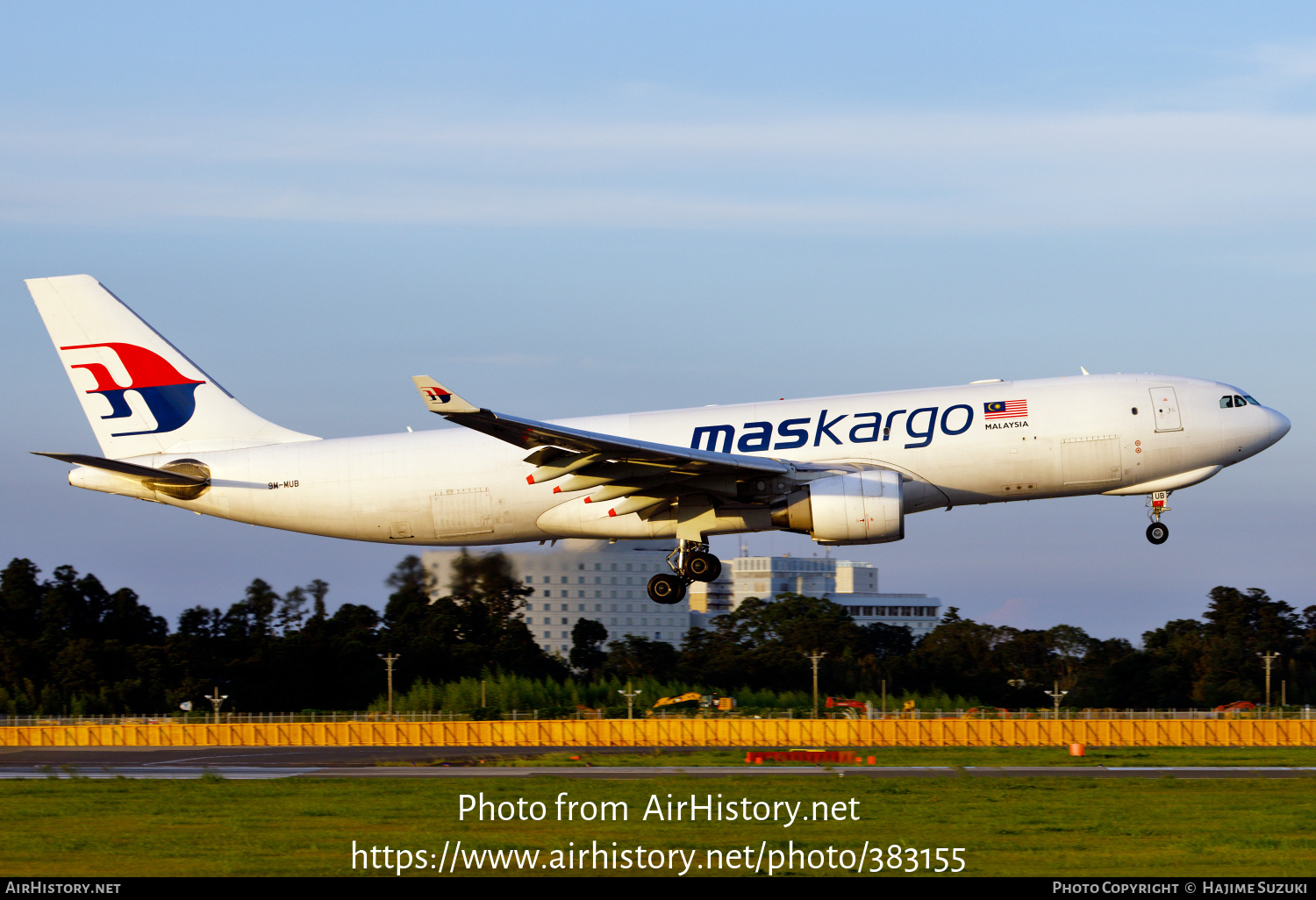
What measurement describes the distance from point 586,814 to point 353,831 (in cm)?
436

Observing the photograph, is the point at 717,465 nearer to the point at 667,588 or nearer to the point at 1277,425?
the point at 667,588

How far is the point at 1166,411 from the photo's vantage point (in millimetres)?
33438

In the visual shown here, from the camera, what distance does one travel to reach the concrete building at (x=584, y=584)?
41031mm

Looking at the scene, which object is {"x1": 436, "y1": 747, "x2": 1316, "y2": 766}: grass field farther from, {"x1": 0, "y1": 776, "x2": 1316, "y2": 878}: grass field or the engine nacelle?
the engine nacelle

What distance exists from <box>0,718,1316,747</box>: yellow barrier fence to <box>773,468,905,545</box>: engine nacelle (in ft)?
68.3

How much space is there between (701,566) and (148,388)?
51.7ft

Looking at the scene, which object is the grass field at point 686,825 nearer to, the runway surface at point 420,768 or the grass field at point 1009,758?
the runway surface at point 420,768

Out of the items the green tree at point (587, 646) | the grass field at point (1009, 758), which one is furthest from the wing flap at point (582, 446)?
the green tree at point (587, 646)

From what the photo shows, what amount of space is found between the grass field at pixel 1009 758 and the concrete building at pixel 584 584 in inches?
221

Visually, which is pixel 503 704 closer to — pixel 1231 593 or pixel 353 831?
pixel 353 831

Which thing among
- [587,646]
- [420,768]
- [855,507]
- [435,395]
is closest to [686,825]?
[435,395]

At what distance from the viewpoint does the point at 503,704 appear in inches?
2953

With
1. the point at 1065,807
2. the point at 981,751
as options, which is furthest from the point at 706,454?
the point at 981,751

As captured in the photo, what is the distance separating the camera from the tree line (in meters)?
86.3
